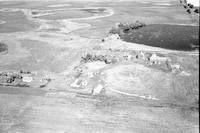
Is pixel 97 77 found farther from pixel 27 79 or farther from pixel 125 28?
pixel 125 28

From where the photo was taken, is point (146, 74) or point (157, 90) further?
point (146, 74)

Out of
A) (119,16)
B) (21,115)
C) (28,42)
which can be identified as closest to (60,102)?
(21,115)

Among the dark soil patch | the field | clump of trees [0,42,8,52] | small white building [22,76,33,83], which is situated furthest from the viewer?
the dark soil patch

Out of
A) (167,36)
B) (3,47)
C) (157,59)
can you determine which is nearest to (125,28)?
(167,36)

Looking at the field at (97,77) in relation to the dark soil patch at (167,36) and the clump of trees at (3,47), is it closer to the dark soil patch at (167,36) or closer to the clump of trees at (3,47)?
the clump of trees at (3,47)

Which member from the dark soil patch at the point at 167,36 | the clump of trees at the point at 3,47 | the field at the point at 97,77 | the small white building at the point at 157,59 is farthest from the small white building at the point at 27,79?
the dark soil patch at the point at 167,36

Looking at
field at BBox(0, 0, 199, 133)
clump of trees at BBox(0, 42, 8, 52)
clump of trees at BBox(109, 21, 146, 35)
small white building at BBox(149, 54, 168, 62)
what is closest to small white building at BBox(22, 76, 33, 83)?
field at BBox(0, 0, 199, 133)

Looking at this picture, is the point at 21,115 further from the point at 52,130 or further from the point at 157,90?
the point at 157,90

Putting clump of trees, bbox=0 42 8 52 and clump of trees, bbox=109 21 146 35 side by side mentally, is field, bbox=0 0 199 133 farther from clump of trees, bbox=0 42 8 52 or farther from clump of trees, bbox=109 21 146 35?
clump of trees, bbox=109 21 146 35
